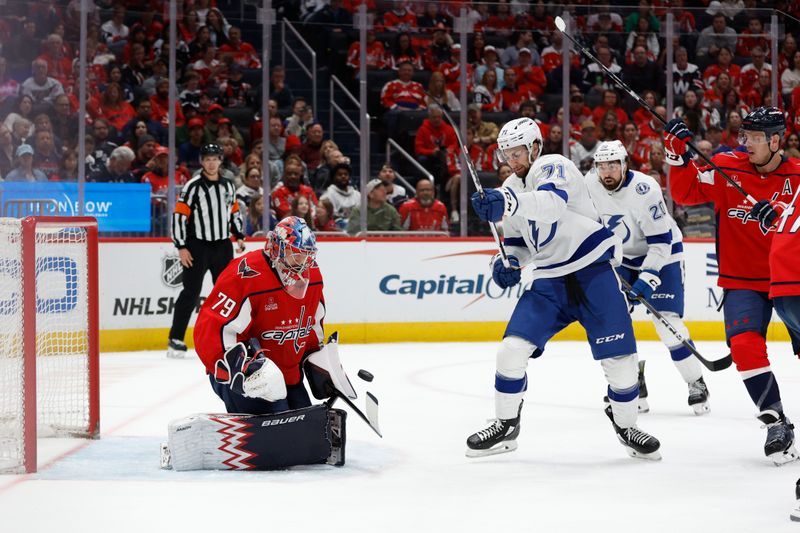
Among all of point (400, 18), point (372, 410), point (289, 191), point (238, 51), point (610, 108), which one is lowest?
point (372, 410)

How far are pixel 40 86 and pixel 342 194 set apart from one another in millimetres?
2360

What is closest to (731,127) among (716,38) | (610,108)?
(716,38)

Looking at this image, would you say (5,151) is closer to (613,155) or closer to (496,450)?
(613,155)

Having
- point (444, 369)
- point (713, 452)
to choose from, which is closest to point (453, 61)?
point (444, 369)

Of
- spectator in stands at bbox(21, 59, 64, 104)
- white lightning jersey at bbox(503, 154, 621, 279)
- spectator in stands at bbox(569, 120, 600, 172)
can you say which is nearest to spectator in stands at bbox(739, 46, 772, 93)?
spectator in stands at bbox(569, 120, 600, 172)

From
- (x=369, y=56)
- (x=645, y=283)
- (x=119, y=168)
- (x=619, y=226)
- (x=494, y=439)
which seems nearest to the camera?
(x=494, y=439)

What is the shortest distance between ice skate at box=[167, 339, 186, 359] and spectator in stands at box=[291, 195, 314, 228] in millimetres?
1462

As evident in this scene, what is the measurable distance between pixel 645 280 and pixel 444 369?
224cm

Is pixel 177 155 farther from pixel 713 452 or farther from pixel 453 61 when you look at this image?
pixel 713 452

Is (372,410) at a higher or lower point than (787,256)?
lower

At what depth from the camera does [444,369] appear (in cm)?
711

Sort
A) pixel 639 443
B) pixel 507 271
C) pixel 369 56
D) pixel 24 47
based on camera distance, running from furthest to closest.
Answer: pixel 369 56 < pixel 24 47 < pixel 507 271 < pixel 639 443

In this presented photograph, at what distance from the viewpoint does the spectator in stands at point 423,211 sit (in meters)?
8.75

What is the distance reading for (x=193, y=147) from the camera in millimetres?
8602
